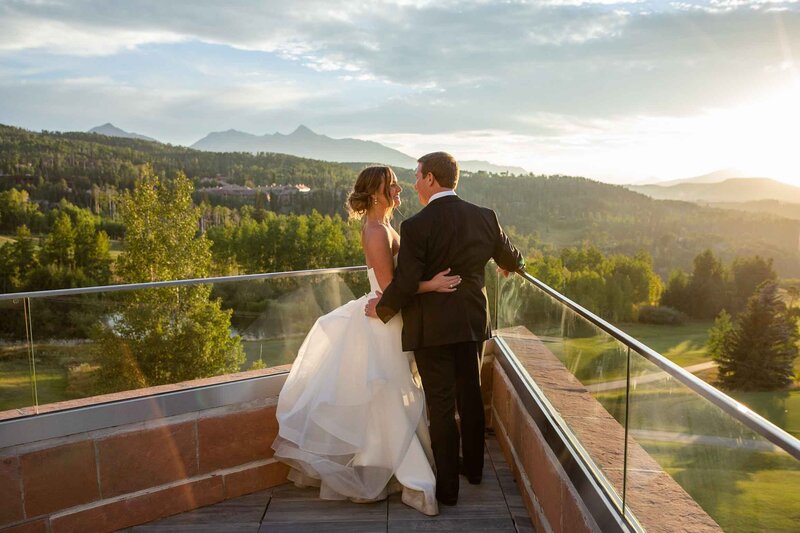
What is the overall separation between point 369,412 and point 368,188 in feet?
3.51

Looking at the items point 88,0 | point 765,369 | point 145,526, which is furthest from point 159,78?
point 145,526

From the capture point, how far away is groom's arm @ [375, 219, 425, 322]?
2.92 meters

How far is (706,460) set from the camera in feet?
4.30

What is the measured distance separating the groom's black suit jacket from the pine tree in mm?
78894

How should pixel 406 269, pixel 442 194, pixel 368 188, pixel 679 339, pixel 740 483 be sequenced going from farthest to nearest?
pixel 679 339 → pixel 368 188 → pixel 442 194 → pixel 406 269 → pixel 740 483

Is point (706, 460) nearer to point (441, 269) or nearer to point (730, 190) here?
point (441, 269)

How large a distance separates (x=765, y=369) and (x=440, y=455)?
263 ft

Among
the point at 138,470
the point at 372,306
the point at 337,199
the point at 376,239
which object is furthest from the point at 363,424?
the point at 337,199

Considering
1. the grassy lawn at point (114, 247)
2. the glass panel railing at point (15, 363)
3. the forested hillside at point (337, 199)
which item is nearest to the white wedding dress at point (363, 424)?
Result: the glass panel railing at point (15, 363)

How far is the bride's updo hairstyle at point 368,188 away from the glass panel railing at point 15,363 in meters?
1.50

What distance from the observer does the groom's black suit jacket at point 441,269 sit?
2.94 meters

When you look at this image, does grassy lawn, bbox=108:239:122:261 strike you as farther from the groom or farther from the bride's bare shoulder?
the groom

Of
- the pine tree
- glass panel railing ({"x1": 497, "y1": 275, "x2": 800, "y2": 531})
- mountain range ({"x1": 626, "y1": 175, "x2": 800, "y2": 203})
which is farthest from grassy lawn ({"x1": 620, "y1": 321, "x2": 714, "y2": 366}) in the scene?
glass panel railing ({"x1": 497, "y1": 275, "x2": 800, "y2": 531})

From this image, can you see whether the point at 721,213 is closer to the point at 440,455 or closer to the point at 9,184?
the point at 9,184
